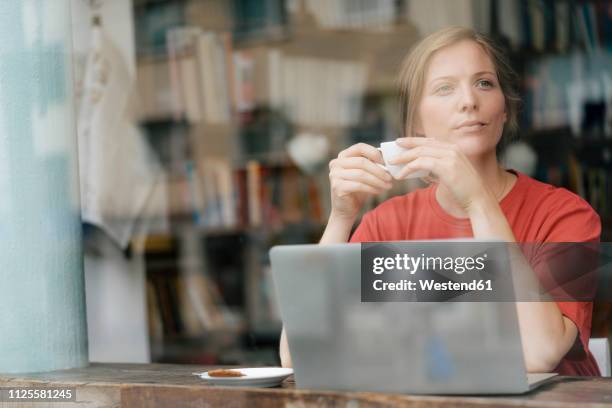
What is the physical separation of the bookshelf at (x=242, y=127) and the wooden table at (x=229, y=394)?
273cm

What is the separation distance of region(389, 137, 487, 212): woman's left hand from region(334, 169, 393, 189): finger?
Answer: 0.28 ft

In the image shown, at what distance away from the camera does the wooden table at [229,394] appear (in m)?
1.37

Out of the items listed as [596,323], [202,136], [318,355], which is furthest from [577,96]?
[318,355]

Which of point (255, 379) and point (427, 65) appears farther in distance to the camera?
point (427, 65)

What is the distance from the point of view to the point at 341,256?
144 cm

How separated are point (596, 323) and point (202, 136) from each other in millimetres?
2268

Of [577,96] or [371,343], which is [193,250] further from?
[371,343]

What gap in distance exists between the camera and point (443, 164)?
1.69 meters

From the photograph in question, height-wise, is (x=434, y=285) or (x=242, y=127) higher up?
(x=242, y=127)

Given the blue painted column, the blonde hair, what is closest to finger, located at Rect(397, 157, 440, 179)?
the blonde hair

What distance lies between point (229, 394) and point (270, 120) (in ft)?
11.7

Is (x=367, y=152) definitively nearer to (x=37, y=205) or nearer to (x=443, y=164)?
(x=443, y=164)

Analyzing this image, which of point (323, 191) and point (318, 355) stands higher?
Answer: point (323, 191)

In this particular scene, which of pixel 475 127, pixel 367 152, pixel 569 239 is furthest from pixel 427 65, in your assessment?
pixel 569 239
